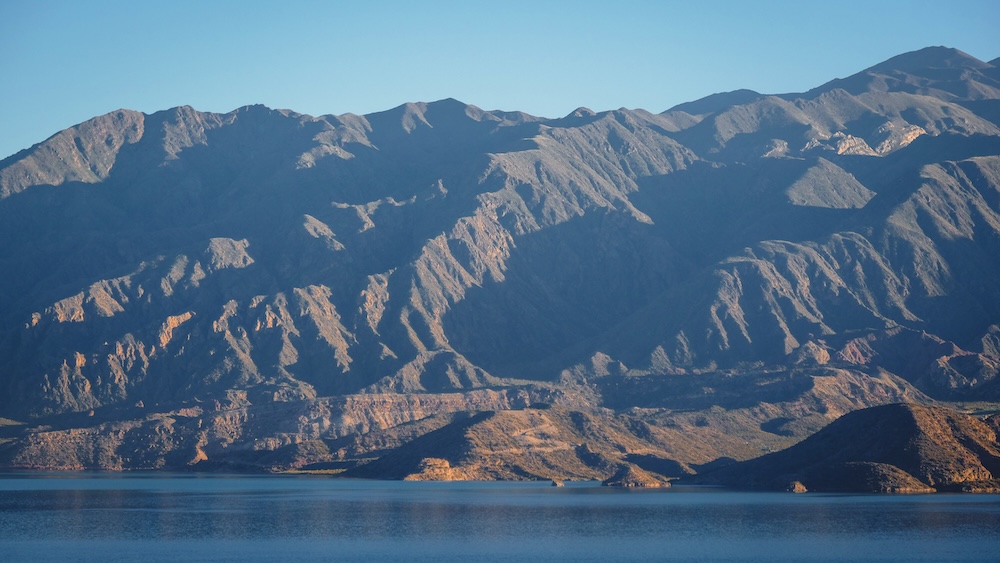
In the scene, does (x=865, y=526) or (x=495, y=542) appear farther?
(x=865, y=526)

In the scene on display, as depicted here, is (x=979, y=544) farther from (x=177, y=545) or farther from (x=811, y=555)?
(x=177, y=545)

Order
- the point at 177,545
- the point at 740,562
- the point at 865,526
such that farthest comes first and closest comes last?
the point at 865,526 < the point at 177,545 < the point at 740,562

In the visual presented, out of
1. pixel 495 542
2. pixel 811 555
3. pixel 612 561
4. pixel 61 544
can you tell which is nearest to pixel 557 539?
pixel 495 542

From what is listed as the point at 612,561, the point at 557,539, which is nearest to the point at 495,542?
the point at 557,539

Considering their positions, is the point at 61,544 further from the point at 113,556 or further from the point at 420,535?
the point at 420,535

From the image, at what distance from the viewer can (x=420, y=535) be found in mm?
187750

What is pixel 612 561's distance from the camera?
538 ft

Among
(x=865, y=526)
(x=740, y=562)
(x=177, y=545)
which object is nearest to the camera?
(x=740, y=562)

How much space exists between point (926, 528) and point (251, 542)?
81657mm

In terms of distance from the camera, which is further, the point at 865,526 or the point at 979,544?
the point at 865,526

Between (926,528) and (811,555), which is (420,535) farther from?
(926,528)

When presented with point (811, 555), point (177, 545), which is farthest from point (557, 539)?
point (177, 545)

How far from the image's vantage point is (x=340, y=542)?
593ft

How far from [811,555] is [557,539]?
32.2m
